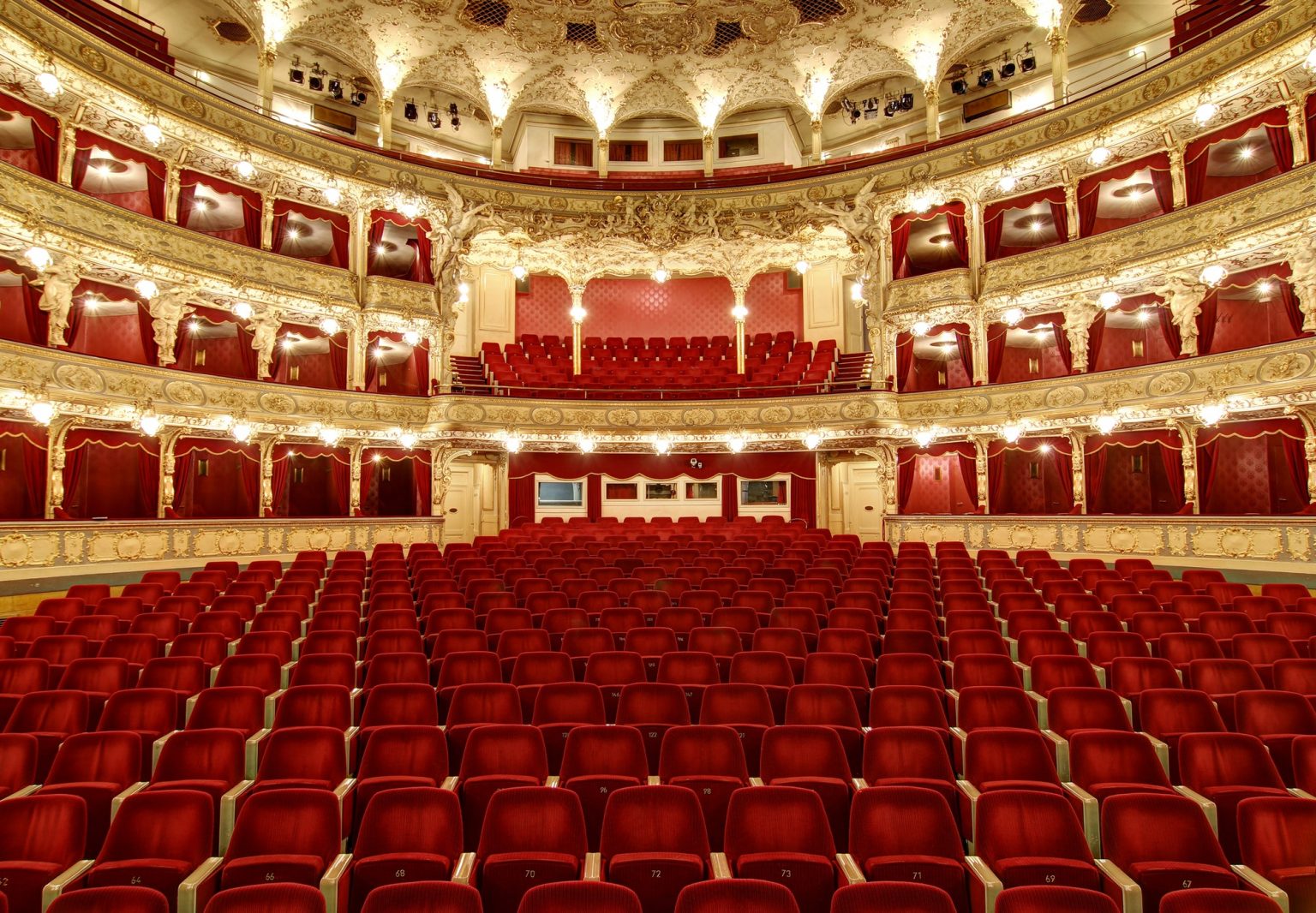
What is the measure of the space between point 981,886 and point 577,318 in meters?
15.2

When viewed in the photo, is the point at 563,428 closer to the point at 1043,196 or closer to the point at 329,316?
the point at 329,316

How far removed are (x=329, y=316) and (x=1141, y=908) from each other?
528 inches

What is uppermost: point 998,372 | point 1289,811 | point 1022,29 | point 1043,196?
point 1022,29

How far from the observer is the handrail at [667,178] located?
11398 millimetres

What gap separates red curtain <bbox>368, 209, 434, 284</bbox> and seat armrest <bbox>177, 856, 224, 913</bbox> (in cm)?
1280

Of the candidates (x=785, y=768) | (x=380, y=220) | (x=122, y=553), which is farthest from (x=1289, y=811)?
(x=380, y=220)

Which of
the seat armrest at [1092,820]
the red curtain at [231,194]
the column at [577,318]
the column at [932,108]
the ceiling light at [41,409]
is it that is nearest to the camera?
the seat armrest at [1092,820]

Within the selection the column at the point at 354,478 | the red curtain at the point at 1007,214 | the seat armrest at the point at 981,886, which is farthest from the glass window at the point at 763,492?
the seat armrest at the point at 981,886

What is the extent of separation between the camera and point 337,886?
2.40 meters

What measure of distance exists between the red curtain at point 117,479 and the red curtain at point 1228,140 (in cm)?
1517

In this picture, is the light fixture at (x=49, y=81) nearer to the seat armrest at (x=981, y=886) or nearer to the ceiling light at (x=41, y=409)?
the ceiling light at (x=41, y=409)

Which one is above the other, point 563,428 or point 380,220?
point 380,220

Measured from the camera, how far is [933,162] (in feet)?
43.4

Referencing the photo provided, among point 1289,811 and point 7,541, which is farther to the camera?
point 7,541
